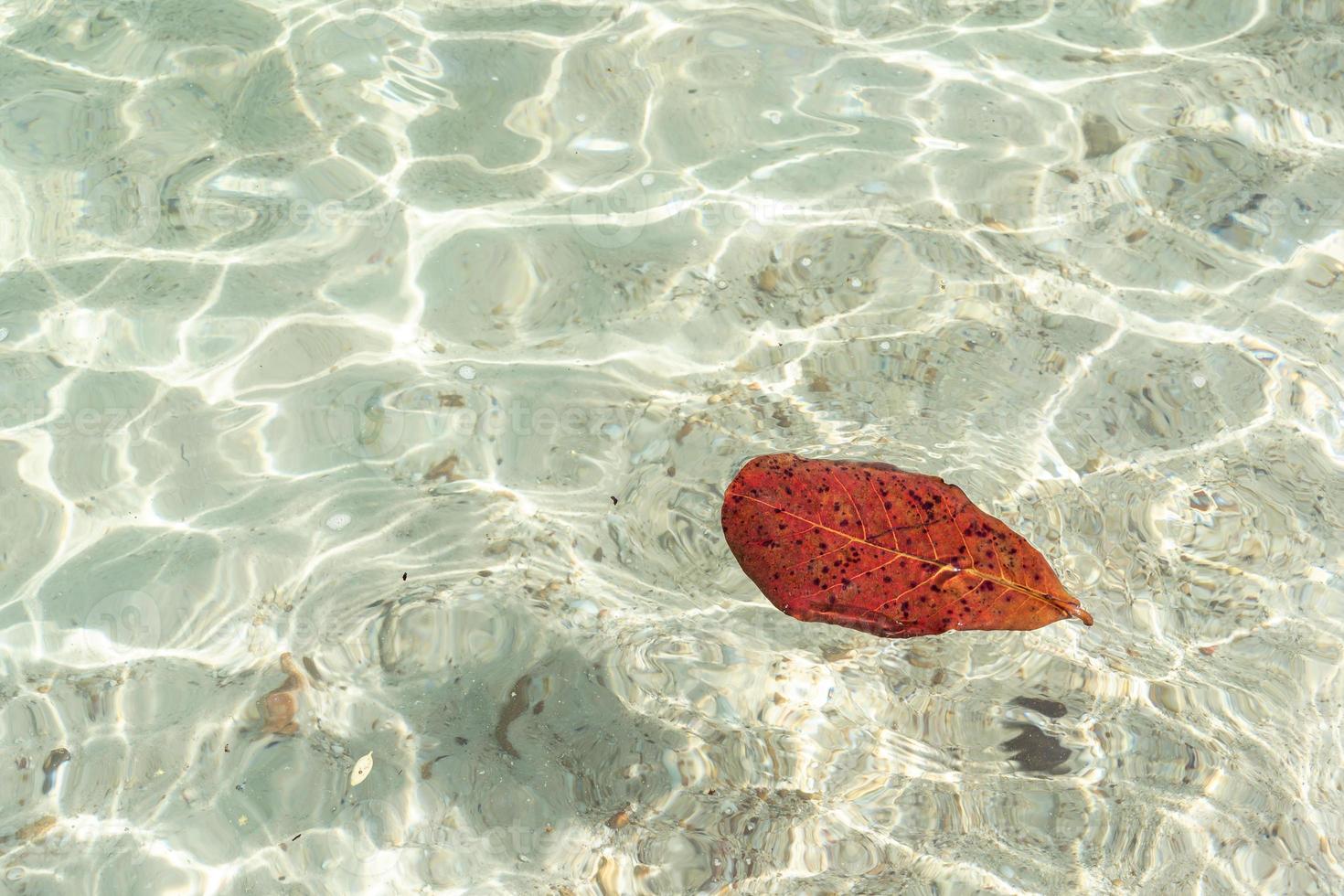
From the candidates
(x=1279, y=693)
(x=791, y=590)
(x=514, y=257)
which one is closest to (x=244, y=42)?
(x=514, y=257)

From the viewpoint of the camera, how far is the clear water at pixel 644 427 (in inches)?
120

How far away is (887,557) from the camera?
3.04m

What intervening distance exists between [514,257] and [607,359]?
2.03 feet

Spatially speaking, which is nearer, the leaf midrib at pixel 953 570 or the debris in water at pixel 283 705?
the leaf midrib at pixel 953 570

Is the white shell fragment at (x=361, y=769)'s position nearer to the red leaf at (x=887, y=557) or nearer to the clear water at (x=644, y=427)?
the clear water at (x=644, y=427)

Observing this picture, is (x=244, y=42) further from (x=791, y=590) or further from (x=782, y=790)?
(x=782, y=790)

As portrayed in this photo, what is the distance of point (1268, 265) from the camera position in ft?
13.0

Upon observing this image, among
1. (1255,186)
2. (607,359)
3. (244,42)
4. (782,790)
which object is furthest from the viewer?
(244,42)

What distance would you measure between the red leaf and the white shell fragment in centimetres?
139

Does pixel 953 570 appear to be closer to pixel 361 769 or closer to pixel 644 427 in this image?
pixel 644 427

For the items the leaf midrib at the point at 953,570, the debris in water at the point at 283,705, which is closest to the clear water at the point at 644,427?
the debris in water at the point at 283,705

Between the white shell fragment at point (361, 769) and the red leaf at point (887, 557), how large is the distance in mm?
1391

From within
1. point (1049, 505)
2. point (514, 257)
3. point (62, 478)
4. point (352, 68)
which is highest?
point (352, 68)

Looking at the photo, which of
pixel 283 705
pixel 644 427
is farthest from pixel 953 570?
pixel 283 705
